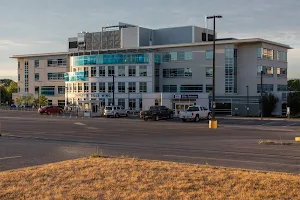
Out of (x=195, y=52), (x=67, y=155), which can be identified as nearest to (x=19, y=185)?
(x=67, y=155)

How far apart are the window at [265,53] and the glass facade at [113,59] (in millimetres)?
20349

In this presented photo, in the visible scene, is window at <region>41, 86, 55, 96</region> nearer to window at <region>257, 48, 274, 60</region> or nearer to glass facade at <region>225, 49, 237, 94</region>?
glass facade at <region>225, 49, 237, 94</region>

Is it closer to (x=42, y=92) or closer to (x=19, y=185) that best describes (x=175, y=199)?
(x=19, y=185)

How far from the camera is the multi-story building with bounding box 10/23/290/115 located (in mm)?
69625

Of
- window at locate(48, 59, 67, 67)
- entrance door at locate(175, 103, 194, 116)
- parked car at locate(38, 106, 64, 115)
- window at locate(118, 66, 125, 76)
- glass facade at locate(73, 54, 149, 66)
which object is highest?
window at locate(48, 59, 67, 67)

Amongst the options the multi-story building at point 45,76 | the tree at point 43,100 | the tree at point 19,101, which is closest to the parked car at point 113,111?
the tree at point 43,100

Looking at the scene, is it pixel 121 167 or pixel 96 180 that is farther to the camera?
pixel 121 167

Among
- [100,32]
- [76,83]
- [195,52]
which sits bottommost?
[76,83]

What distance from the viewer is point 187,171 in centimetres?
1070

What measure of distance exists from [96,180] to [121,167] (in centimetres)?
173

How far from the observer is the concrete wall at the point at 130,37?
273 feet

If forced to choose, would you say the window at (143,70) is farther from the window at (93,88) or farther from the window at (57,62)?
the window at (57,62)

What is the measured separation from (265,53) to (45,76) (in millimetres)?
54176

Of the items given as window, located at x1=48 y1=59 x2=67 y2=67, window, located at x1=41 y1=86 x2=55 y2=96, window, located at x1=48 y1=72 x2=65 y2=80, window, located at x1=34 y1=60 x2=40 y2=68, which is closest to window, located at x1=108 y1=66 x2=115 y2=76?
window, located at x1=48 y1=59 x2=67 y2=67
